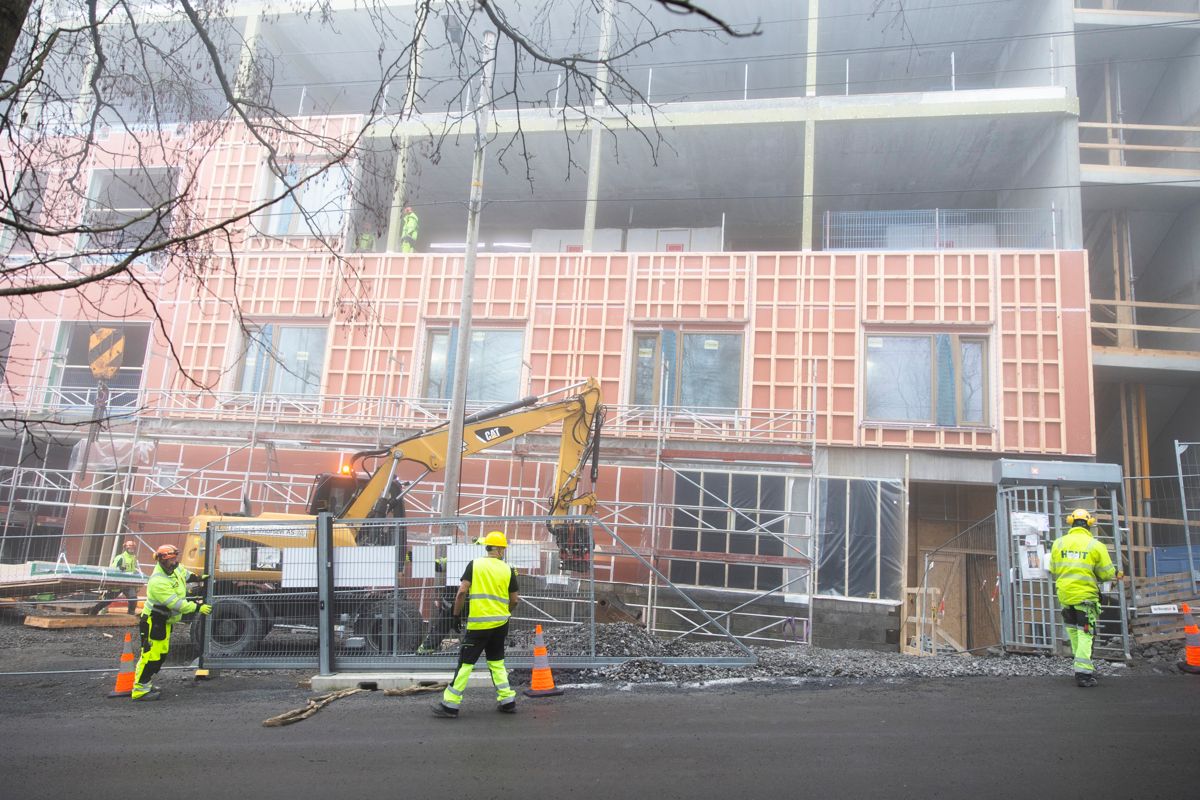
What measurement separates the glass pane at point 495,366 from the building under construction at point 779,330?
8cm

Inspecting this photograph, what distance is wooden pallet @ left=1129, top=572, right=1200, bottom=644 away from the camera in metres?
11.8

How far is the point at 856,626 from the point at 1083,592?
26.1ft

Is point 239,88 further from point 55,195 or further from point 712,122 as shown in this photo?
point 712,122

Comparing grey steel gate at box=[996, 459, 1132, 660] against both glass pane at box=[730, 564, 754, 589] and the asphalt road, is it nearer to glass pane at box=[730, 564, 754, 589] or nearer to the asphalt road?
the asphalt road

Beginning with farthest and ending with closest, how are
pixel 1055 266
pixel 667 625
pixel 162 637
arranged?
pixel 1055 266 → pixel 667 625 → pixel 162 637

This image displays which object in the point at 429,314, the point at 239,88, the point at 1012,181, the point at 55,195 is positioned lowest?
the point at 55,195

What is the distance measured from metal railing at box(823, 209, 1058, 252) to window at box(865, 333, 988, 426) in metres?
2.21

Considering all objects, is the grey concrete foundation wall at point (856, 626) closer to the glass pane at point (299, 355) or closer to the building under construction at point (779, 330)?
the building under construction at point (779, 330)

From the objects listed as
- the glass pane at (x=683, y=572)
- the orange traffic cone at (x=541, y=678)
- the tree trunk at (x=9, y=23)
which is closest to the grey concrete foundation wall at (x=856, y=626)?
the glass pane at (x=683, y=572)

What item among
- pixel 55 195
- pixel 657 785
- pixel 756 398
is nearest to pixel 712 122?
pixel 756 398

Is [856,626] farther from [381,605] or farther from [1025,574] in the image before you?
[381,605]

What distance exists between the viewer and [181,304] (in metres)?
21.9

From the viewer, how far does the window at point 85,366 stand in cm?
2183

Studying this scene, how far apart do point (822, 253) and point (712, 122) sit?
14.4 ft
